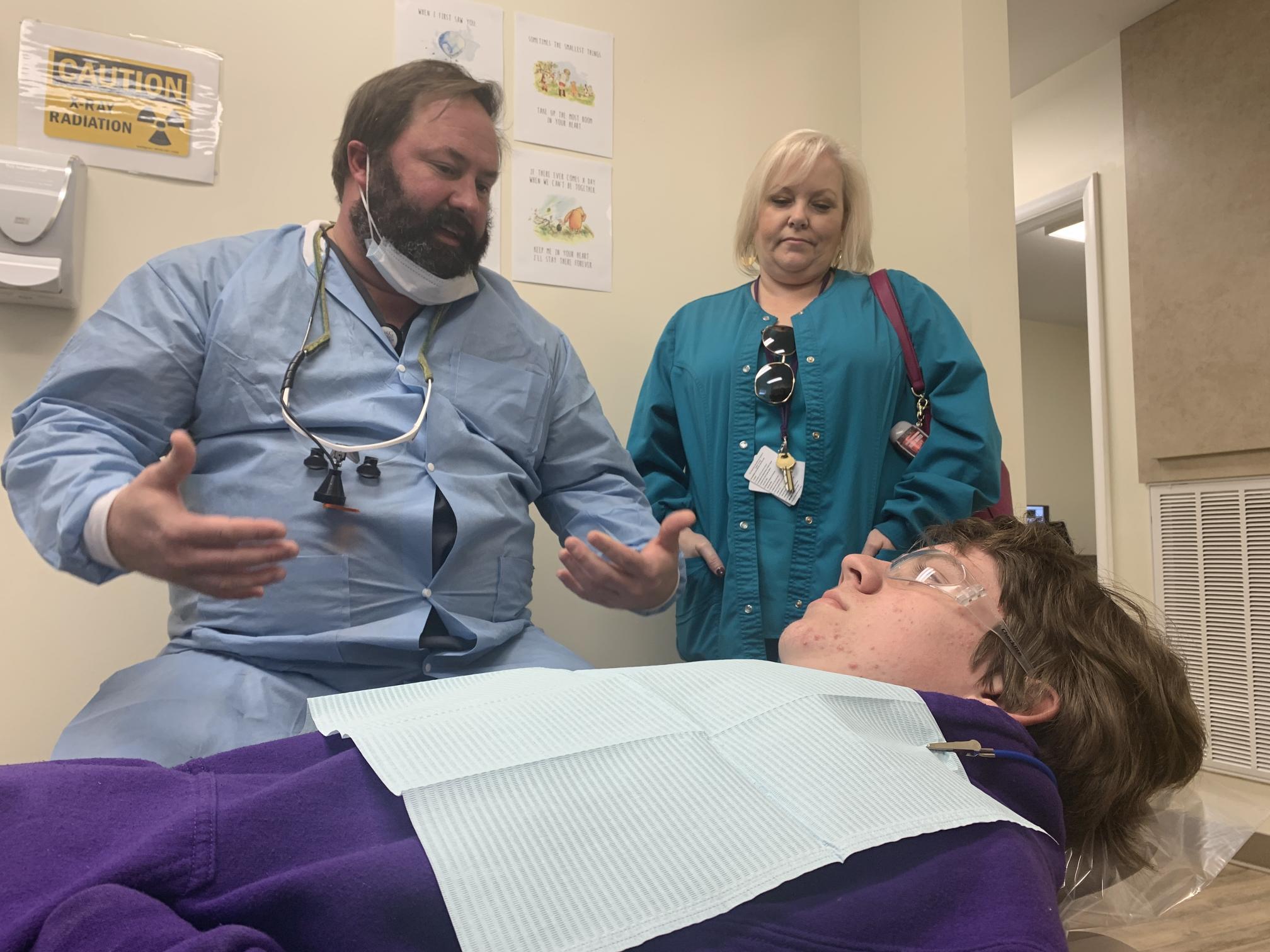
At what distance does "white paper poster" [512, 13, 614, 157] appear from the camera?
204 centimetres

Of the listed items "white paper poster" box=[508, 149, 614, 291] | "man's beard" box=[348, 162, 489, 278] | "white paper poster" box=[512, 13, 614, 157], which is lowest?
"man's beard" box=[348, 162, 489, 278]

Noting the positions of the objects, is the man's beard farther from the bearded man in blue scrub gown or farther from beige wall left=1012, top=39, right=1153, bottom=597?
beige wall left=1012, top=39, right=1153, bottom=597

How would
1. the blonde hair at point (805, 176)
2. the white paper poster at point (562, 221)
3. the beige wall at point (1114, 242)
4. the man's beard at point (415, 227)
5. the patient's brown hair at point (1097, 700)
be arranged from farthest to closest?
1. the beige wall at point (1114, 242)
2. the white paper poster at point (562, 221)
3. the blonde hair at point (805, 176)
4. the man's beard at point (415, 227)
5. the patient's brown hair at point (1097, 700)

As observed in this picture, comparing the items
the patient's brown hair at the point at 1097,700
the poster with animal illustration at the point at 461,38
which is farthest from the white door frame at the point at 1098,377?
the patient's brown hair at the point at 1097,700

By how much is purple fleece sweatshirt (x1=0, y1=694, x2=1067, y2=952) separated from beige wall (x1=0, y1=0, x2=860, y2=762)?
994 millimetres

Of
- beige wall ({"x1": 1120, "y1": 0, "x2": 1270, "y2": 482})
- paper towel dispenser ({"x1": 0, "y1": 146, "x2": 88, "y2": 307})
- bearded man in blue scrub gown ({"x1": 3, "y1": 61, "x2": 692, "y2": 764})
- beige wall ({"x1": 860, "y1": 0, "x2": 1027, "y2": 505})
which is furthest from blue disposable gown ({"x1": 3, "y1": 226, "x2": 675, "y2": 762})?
beige wall ({"x1": 1120, "y1": 0, "x2": 1270, "y2": 482})

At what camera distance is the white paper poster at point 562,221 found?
202 centimetres

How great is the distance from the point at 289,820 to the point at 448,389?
87 centimetres

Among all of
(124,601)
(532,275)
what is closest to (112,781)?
(124,601)

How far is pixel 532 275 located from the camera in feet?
6.61

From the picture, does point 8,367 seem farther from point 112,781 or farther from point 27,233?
point 112,781

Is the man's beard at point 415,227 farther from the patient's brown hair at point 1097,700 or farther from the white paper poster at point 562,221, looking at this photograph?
the patient's brown hair at point 1097,700

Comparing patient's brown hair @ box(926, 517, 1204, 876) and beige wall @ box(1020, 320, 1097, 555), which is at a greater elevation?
beige wall @ box(1020, 320, 1097, 555)

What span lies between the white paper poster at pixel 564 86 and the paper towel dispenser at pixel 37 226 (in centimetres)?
91
